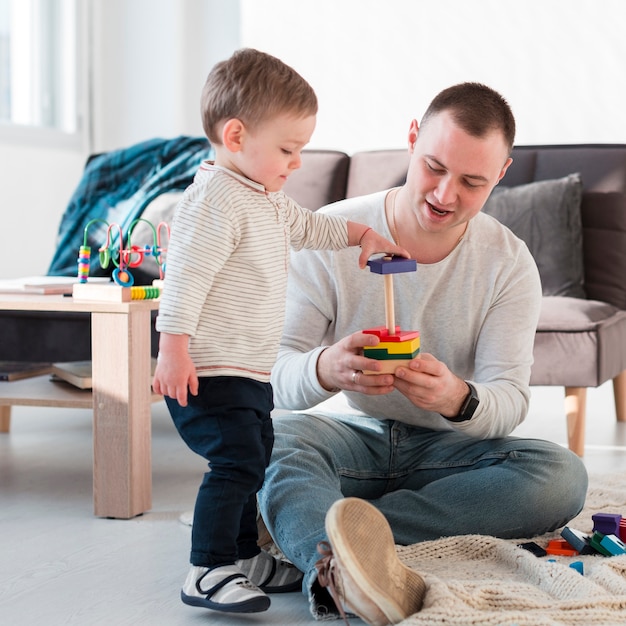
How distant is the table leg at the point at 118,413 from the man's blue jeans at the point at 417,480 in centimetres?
37

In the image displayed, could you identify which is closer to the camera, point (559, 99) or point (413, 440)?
point (413, 440)

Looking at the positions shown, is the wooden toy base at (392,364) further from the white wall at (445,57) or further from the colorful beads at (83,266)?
the white wall at (445,57)

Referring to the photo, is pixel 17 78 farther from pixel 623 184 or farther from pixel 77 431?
pixel 623 184

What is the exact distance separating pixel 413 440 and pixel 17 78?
10.1 ft

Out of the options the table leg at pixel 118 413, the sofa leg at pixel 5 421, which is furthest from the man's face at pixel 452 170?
the sofa leg at pixel 5 421

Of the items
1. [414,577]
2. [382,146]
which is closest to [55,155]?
[382,146]

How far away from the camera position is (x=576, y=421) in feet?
7.75

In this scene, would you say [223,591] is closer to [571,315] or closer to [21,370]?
[21,370]

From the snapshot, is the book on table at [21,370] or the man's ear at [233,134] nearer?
the man's ear at [233,134]

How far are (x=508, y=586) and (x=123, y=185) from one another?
2.26 meters

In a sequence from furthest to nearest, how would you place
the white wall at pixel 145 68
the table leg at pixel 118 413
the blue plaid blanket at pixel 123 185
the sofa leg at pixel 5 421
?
the white wall at pixel 145 68, the blue plaid blanket at pixel 123 185, the sofa leg at pixel 5 421, the table leg at pixel 118 413

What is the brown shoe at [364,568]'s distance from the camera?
1089 mm

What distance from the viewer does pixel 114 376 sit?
180cm

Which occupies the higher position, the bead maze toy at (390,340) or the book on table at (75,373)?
the bead maze toy at (390,340)
